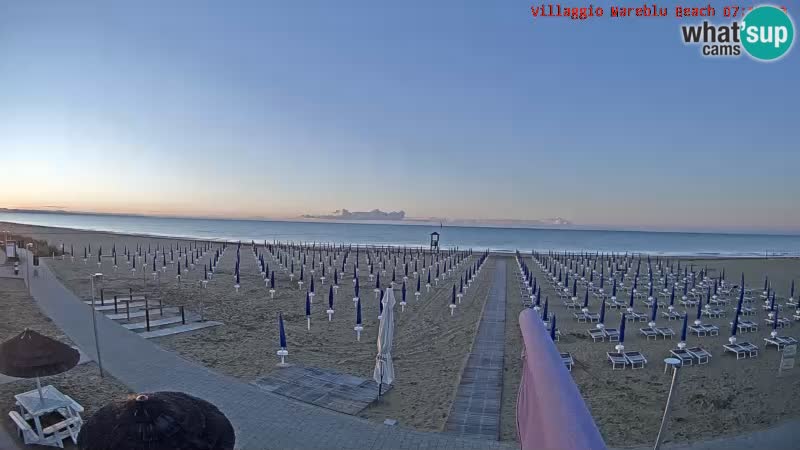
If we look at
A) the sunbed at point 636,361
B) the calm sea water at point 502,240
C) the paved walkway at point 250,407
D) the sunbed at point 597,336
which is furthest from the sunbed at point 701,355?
the calm sea water at point 502,240

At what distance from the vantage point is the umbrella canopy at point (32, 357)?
6891mm

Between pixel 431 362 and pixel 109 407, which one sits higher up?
pixel 109 407

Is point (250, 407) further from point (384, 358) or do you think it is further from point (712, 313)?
point (712, 313)

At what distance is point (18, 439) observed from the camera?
285 inches

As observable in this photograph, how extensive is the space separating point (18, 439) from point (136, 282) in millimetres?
19465

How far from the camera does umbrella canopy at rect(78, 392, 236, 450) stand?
4.16m

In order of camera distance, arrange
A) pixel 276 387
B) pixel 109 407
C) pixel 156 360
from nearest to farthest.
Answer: pixel 109 407
pixel 276 387
pixel 156 360

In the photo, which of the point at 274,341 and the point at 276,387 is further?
the point at 274,341

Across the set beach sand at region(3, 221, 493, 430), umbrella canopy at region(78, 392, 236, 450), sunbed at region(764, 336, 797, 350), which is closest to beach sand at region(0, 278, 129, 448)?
beach sand at region(3, 221, 493, 430)

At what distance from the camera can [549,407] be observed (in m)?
1.39

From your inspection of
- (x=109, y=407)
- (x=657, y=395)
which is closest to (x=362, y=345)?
(x=657, y=395)

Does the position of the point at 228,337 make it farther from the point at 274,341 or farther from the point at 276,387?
the point at 276,387

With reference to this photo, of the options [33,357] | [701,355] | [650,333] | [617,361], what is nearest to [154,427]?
[33,357]

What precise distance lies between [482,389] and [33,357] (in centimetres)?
867
